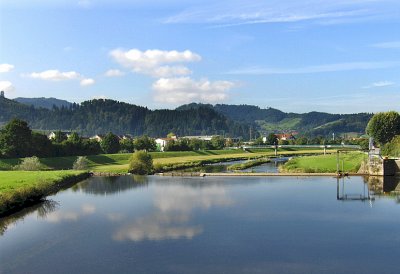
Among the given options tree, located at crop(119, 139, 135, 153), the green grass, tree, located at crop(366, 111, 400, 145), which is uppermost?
tree, located at crop(366, 111, 400, 145)

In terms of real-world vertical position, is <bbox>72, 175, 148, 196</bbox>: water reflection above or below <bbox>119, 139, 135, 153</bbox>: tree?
below

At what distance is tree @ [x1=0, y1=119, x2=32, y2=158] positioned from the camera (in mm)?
134125

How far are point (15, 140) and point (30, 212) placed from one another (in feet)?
253

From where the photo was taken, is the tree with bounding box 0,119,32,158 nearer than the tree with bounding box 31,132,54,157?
Yes

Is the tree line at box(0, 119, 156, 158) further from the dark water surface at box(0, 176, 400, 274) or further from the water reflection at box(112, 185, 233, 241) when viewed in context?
the water reflection at box(112, 185, 233, 241)

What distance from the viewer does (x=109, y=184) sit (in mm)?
101062

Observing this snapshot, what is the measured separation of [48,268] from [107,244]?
27.1ft

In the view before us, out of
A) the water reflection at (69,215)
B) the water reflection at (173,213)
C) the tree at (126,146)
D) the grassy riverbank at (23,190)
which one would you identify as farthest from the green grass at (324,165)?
the tree at (126,146)

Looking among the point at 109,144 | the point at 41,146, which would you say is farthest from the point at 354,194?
the point at 109,144

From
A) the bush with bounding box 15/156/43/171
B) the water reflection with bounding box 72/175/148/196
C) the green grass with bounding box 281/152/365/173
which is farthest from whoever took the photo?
the green grass with bounding box 281/152/365/173

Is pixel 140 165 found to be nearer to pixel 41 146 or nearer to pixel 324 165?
pixel 41 146

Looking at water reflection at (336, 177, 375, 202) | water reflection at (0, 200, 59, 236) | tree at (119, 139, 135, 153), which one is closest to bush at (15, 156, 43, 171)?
water reflection at (0, 200, 59, 236)

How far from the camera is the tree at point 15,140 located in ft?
440

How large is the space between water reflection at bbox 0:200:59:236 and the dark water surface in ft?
0.40
